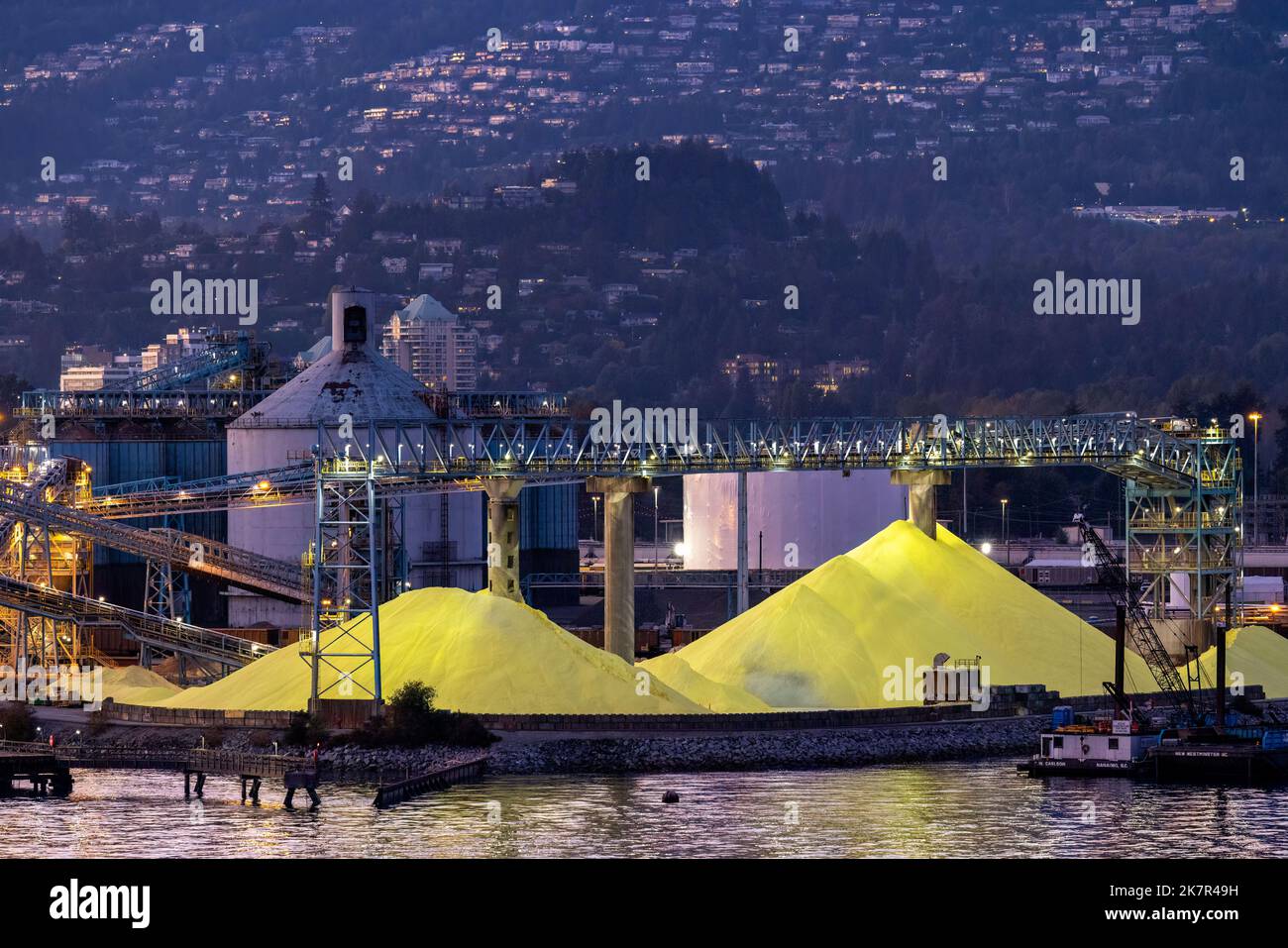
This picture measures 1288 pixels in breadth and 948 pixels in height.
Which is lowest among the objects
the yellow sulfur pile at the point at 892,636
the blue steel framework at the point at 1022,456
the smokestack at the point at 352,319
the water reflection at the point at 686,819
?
the water reflection at the point at 686,819

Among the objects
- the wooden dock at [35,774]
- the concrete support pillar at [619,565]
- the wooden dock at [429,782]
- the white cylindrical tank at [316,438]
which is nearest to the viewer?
the wooden dock at [429,782]

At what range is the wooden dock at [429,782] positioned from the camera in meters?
87.6

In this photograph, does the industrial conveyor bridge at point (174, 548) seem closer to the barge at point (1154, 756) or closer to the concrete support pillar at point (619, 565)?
the concrete support pillar at point (619, 565)

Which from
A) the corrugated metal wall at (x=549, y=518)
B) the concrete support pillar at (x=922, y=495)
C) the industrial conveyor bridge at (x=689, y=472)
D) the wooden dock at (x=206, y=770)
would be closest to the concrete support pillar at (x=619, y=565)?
the industrial conveyor bridge at (x=689, y=472)

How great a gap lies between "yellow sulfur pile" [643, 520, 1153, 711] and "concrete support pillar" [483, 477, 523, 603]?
6.03 m

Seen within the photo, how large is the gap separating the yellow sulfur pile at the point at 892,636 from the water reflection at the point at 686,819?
11404mm

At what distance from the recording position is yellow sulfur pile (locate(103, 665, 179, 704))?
107875mm

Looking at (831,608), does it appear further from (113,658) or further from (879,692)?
(113,658)

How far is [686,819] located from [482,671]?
1892 centimetres
